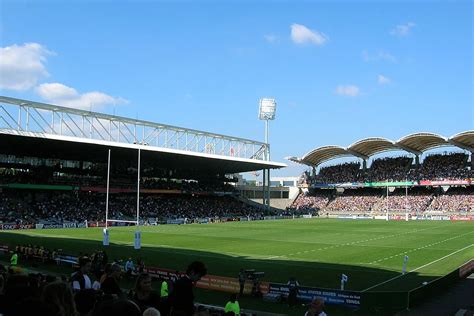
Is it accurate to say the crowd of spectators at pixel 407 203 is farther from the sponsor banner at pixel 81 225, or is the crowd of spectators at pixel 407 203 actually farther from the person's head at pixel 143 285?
the person's head at pixel 143 285

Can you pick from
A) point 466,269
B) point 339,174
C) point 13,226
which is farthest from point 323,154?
point 466,269

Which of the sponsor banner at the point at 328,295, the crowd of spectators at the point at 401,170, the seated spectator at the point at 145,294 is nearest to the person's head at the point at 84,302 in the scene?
the seated spectator at the point at 145,294

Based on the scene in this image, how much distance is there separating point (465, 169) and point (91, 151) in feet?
221

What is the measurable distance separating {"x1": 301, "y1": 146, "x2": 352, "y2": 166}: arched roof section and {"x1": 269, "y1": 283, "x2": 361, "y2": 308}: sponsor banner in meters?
85.0

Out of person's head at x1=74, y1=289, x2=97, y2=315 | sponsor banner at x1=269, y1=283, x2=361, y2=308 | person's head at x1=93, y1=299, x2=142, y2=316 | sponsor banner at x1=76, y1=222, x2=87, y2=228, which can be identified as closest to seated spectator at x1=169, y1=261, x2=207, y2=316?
person's head at x1=74, y1=289, x2=97, y2=315

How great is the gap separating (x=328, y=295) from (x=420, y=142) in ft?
270

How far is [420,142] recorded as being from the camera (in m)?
95.3

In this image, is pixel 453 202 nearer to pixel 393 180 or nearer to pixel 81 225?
pixel 393 180

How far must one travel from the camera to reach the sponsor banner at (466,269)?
1020 inches

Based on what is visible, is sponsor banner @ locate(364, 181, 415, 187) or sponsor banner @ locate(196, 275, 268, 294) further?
sponsor banner @ locate(364, 181, 415, 187)

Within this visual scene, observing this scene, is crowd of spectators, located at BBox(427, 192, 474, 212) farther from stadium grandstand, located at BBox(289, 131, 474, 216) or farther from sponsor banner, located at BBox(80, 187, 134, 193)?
sponsor banner, located at BBox(80, 187, 134, 193)

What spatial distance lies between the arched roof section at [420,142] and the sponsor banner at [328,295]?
2955 inches

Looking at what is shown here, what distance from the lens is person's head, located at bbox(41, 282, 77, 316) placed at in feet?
13.2

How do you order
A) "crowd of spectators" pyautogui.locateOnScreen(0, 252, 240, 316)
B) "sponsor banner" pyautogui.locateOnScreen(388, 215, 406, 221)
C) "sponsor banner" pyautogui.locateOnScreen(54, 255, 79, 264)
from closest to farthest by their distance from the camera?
"crowd of spectators" pyautogui.locateOnScreen(0, 252, 240, 316)
"sponsor banner" pyautogui.locateOnScreen(54, 255, 79, 264)
"sponsor banner" pyautogui.locateOnScreen(388, 215, 406, 221)
